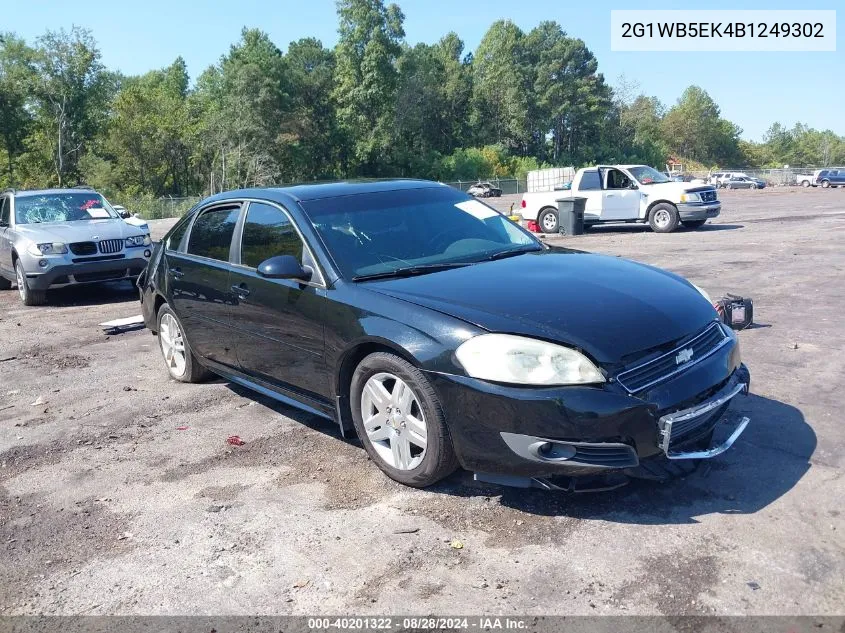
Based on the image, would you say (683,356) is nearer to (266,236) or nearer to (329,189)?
(329,189)

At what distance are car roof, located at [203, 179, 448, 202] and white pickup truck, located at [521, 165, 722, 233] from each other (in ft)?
50.2

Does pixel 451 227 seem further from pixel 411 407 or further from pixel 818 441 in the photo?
pixel 818 441

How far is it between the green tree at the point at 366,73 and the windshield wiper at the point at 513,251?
68117 millimetres

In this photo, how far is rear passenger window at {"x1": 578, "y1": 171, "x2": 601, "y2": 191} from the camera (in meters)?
20.7

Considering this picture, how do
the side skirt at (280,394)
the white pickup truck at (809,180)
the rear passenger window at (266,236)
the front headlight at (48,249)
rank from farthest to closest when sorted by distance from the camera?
the white pickup truck at (809,180), the front headlight at (48,249), the rear passenger window at (266,236), the side skirt at (280,394)

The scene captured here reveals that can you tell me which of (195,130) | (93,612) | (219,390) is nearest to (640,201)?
(219,390)

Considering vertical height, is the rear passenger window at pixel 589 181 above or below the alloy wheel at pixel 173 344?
above

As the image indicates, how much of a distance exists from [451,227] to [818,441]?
2.61 meters

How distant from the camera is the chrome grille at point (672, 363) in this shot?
3646mm

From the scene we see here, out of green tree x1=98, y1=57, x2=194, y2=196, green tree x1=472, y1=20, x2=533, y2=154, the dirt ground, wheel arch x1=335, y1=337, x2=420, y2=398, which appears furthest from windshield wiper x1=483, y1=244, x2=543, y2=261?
green tree x1=472, y1=20, x2=533, y2=154

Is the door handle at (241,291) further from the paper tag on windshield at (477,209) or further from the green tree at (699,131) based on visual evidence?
the green tree at (699,131)

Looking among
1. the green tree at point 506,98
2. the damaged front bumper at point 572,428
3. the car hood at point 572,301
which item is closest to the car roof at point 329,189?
the car hood at point 572,301

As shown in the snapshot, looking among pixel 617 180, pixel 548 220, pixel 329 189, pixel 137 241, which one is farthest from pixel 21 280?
pixel 617 180

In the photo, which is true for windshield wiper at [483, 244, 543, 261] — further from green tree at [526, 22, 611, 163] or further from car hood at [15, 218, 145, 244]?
green tree at [526, 22, 611, 163]
